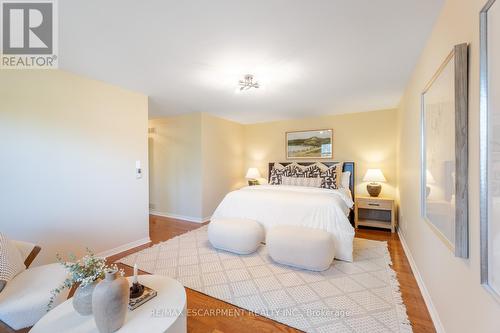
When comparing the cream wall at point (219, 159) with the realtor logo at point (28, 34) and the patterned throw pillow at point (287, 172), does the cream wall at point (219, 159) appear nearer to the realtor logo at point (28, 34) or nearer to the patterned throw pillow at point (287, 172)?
the patterned throw pillow at point (287, 172)

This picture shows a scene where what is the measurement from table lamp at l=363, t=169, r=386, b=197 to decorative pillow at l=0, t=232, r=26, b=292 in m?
4.58

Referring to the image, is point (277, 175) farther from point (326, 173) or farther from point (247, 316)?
point (247, 316)

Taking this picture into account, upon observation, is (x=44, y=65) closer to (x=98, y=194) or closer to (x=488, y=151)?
(x=98, y=194)

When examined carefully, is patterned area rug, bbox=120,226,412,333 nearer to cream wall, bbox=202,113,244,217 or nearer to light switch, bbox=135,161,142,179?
light switch, bbox=135,161,142,179

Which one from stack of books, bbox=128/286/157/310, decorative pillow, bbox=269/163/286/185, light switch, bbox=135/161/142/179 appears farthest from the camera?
decorative pillow, bbox=269/163/286/185

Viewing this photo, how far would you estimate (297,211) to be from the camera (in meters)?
2.75

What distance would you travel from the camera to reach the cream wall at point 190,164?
4.34 meters

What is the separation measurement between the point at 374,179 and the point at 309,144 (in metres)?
1.51

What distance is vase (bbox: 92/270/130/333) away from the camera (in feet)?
3.27

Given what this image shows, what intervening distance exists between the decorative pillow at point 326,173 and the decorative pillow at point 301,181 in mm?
114

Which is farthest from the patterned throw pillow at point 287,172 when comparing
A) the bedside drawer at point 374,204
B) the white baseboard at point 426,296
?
the white baseboard at point 426,296

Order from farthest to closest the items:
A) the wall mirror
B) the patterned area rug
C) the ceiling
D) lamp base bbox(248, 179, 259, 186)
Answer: lamp base bbox(248, 179, 259, 186), the patterned area rug, the ceiling, the wall mirror

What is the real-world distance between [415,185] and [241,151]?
12.9 feet

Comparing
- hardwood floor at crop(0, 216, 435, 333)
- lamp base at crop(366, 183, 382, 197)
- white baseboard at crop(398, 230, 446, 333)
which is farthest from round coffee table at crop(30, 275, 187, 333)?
lamp base at crop(366, 183, 382, 197)
